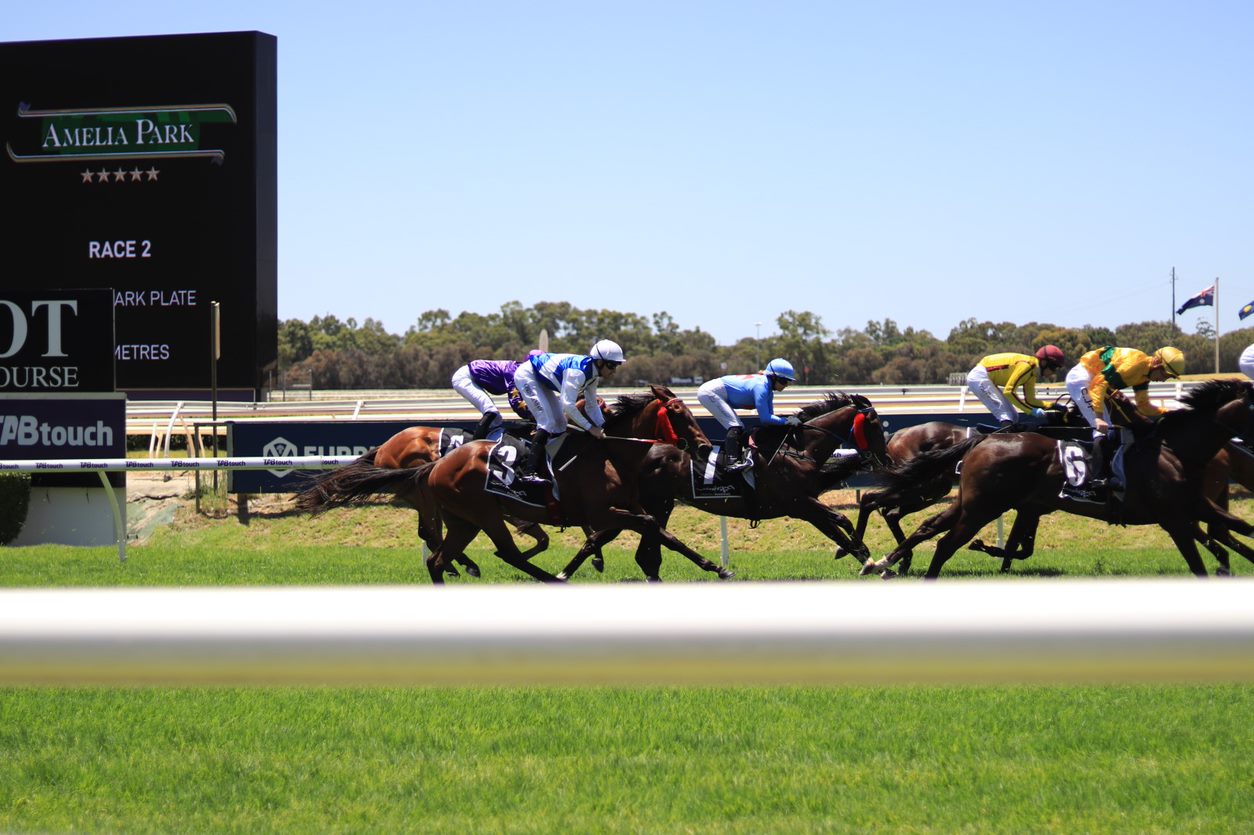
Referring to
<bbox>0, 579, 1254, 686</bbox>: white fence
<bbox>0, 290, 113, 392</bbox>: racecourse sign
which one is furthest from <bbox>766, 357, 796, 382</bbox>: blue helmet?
<bbox>0, 579, 1254, 686</bbox>: white fence

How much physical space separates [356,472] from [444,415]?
33.7 feet

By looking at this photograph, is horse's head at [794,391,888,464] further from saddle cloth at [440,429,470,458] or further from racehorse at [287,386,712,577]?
saddle cloth at [440,429,470,458]

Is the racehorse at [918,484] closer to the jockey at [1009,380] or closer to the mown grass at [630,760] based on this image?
the jockey at [1009,380]

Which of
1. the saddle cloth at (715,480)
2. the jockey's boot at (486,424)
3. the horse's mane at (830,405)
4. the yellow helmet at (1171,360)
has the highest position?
the yellow helmet at (1171,360)

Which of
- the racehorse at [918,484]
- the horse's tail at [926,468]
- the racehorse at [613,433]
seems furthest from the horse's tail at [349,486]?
the racehorse at [918,484]

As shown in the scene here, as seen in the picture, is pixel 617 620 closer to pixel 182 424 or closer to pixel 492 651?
pixel 492 651

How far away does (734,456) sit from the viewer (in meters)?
9.73

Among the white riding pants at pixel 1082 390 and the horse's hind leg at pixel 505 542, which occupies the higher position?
the white riding pants at pixel 1082 390

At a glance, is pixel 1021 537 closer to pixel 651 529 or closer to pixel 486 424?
pixel 651 529

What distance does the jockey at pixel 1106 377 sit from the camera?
27.7ft

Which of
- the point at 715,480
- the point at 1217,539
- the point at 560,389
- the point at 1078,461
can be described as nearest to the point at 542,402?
the point at 560,389

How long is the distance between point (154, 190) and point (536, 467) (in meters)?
8.81

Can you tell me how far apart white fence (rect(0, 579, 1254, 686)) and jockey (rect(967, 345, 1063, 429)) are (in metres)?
9.48

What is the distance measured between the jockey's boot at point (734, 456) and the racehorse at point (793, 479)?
0.28ft
